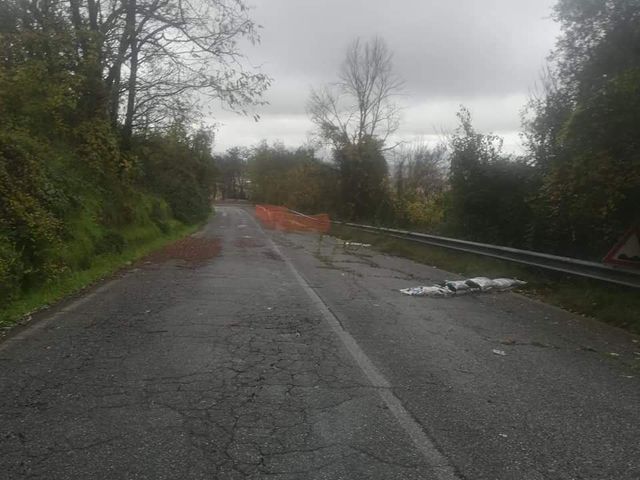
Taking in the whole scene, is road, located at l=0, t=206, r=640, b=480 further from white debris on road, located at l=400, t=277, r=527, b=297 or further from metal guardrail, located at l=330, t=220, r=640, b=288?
white debris on road, located at l=400, t=277, r=527, b=297

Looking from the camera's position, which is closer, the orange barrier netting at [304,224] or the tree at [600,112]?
the tree at [600,112]

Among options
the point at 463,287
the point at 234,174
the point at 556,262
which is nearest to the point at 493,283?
the point at 463,287

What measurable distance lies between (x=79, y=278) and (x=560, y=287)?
883 centimetres

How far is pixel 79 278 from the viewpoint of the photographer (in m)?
10.2

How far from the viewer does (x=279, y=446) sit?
3.67m

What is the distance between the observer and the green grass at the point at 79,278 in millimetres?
7445

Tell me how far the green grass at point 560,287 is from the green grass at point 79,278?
7969 mm

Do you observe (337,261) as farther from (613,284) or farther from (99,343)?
(99,343)

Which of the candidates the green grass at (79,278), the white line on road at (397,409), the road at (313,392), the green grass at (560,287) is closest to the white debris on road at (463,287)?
the green grass at (560,287)

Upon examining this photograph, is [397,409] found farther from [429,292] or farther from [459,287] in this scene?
[459,287]

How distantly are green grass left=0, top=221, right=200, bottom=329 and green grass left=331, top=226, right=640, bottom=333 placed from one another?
26.1ft

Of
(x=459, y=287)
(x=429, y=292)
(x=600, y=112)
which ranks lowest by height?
(x=429, y=292)

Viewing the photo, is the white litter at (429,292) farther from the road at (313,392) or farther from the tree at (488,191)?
the tree at (488,191)

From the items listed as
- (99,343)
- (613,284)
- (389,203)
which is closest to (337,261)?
(613,284)
